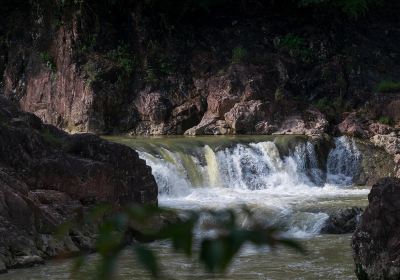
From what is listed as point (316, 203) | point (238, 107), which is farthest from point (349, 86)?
point (316, 203)

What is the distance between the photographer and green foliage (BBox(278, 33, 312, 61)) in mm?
22969

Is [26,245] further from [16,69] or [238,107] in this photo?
[16,69]

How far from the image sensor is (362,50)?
75.9ft

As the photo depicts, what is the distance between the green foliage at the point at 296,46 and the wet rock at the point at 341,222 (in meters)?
11.8

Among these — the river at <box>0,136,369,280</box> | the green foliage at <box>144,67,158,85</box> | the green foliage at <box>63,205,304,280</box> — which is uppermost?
the green foliage at <box>144,67,158,85</box>

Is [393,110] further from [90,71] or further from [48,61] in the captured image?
[48,61]

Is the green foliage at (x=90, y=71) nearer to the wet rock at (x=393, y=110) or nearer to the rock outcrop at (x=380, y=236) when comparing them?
the wet rock at (x=393, y=110)

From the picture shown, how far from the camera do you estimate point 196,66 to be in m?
22.8

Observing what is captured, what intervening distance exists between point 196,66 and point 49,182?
1304cm

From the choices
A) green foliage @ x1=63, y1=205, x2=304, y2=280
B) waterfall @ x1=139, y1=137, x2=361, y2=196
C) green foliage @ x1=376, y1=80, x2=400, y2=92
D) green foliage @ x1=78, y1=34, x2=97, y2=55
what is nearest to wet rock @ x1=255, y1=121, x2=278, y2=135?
waterfall @ x1=139, y1=137, x2=361, y2=196

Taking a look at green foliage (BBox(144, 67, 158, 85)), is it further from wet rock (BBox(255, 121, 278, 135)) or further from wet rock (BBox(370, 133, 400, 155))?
wet rock (BBox(370, 133, 400, 155))

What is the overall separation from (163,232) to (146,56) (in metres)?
22.3

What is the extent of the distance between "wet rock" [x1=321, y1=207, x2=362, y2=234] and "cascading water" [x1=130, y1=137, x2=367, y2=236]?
2.26 meters

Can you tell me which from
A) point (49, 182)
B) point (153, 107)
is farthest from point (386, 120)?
point (49, 182)
